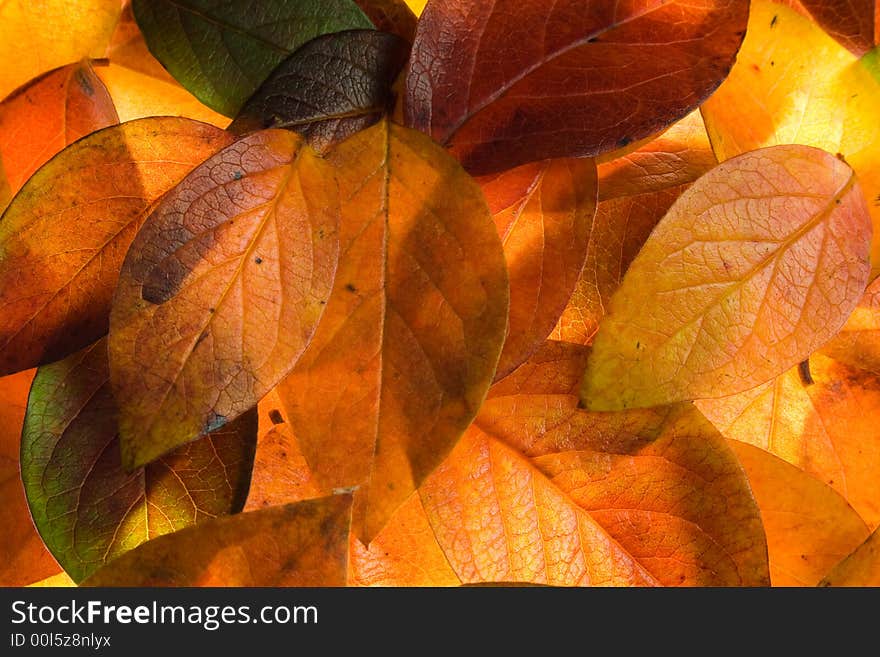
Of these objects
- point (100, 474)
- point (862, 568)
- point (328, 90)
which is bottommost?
point (862, 568)

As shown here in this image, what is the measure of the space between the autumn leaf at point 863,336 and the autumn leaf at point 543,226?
0.17 metres

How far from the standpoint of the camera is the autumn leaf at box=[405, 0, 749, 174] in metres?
0.34

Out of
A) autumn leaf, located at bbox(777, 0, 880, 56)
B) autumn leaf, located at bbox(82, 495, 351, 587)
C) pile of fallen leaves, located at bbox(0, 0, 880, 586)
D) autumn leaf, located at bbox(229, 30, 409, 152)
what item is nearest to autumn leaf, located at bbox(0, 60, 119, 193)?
pile of fallen leaves, located at bbox(0, 0, 880, 586)

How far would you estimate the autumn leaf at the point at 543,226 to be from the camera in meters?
0.39

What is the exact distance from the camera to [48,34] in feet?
1.38

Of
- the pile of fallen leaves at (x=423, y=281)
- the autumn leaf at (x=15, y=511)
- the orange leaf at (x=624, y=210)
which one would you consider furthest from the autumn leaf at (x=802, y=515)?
the autumn leaf at (x=15, y=511)

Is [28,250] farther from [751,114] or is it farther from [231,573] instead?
[751,114]

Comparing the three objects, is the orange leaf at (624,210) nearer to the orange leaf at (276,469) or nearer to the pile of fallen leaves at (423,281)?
the pile of fallen leaves at (423,281)

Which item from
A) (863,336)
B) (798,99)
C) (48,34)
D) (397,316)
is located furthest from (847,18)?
(48,34)

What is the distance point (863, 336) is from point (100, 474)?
0.39 meters

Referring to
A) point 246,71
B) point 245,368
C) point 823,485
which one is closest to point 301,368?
point 245,368

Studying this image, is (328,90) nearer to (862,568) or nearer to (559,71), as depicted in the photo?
(559,71)

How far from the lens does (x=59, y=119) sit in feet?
1.39

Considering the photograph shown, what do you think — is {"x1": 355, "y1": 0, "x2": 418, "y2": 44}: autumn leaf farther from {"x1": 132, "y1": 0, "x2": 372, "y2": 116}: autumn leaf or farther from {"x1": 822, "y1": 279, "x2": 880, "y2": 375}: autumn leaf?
{"x1": 822, "y1": 279, "x2": 880, "y2": 375}: autumn leaf
